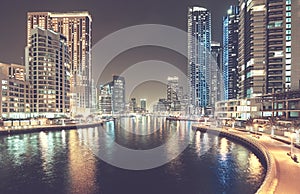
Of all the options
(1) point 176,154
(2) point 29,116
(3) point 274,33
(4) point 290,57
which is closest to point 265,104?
(4) point 290,57

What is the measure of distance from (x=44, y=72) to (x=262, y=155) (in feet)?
469

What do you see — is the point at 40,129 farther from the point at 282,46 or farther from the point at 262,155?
the point at 282,46

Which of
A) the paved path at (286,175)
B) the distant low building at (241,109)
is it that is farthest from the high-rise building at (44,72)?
the paved path at (286,175)

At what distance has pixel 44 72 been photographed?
525 ft

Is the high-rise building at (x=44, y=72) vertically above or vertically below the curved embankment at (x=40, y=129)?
above

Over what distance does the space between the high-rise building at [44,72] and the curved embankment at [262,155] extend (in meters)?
91.0

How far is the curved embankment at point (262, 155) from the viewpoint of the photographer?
2581 centimetres

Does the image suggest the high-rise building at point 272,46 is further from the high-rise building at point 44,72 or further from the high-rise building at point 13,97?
the high-rise building at point 13,97

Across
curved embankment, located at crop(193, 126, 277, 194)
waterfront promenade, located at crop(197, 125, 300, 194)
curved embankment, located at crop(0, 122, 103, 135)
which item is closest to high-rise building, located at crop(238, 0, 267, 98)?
curved embankment, located at crop(193, 126, 277, 194)

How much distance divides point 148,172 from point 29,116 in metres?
128

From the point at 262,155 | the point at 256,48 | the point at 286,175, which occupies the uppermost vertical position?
the point at 256,48

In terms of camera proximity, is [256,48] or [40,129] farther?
[256,48]

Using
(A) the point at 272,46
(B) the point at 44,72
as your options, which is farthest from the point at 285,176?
(B) the point at 44,72

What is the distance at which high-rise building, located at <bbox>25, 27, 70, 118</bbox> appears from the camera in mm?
157125
